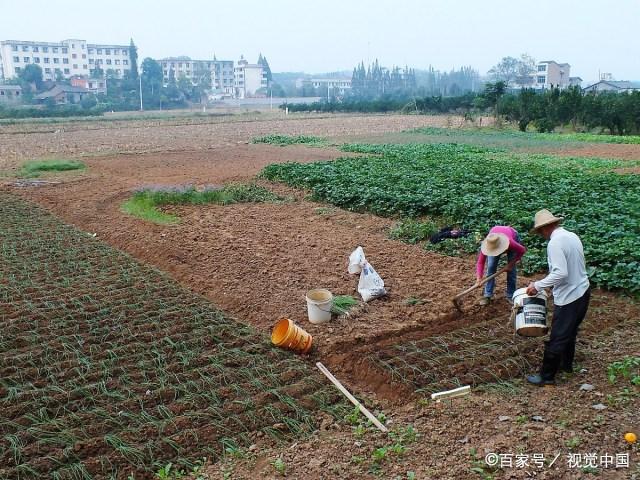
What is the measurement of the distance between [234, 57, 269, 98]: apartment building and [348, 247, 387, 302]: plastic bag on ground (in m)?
110

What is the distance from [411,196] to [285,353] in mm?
6620

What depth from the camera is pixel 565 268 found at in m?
4.55

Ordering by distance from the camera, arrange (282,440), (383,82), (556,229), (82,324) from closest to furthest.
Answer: (282,440) → (556,229) → (82,324) → (383,82)

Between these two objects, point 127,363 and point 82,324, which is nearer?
point 127,363

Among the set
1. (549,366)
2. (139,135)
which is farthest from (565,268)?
(139,135)

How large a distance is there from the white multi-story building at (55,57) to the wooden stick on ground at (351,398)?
93.7 m

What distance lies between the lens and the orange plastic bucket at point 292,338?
18.0 ft

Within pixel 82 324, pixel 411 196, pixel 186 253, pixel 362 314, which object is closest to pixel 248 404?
pixel 362 314

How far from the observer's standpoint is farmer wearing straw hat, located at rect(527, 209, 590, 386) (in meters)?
4.57

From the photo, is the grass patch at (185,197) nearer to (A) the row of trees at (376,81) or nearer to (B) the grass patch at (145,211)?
(B) the grass patch at (145,211)

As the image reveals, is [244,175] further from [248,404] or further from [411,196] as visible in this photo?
[248,404]

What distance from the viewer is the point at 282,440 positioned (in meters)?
4.29

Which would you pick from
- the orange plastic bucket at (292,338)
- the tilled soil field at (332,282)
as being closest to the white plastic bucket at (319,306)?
the tilled soil field at (332,282)

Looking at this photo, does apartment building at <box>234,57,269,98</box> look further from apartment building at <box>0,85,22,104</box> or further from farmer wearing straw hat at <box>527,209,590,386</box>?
farmer wearing straw hat at <box>527,209,590,386</box>
